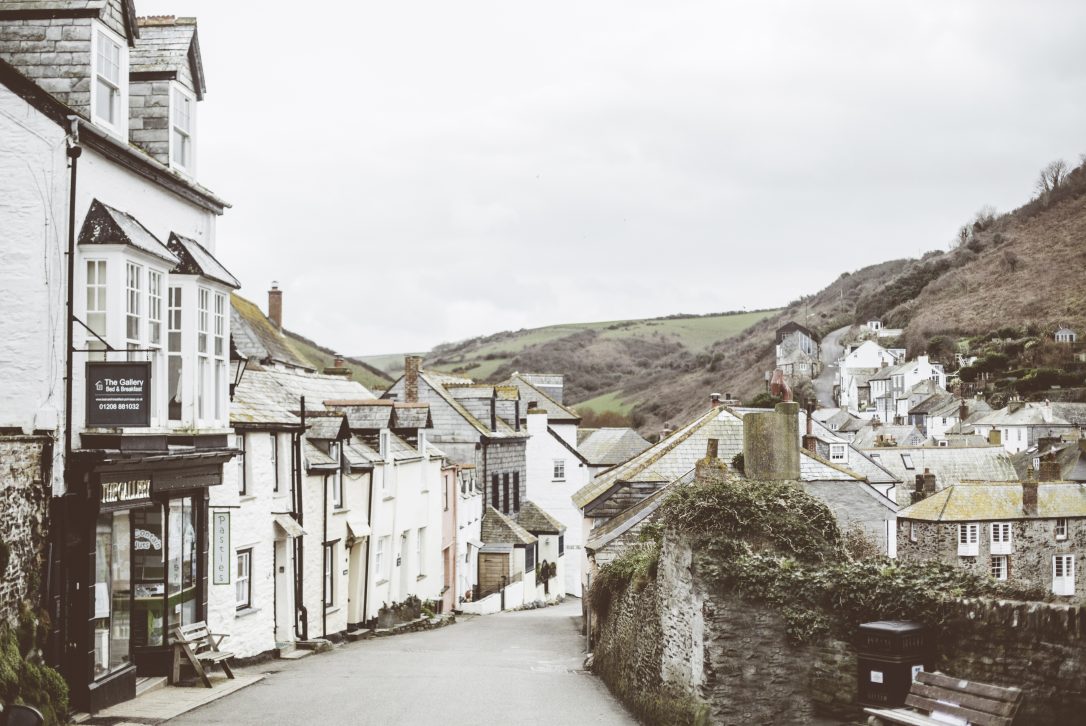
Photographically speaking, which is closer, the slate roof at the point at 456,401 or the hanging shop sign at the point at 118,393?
the hanging shop sign at the point at 118,393

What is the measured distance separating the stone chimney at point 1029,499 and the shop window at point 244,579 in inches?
1780

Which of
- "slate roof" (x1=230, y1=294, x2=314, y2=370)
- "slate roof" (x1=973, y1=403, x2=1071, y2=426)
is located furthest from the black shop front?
"slate roof" (x1=973, y1=403, x2=1071, y2=426)

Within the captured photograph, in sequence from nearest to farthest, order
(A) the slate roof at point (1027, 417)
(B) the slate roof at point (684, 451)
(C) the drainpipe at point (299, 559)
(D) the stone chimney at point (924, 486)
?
1. (C) the drainpipe at point (299, 559)
2. (B) the slate roof at point (684, 451)
3. (D) the stone chimney at point (924, 486)
4. (A) the slate roof at point (1027, 417)

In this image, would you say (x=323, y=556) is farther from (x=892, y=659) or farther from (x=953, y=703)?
(x=953, y=703)

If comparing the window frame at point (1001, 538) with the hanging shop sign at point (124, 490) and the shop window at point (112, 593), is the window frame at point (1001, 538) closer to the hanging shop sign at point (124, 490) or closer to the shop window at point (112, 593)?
the shop window at point (112, 593)

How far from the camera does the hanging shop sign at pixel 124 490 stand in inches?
543

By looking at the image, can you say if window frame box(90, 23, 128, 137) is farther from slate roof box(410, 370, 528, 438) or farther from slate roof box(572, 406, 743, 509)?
slate roof box(410, 370, 528, 438)

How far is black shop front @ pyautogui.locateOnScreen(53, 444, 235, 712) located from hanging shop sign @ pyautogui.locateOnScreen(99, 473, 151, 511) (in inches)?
0.5

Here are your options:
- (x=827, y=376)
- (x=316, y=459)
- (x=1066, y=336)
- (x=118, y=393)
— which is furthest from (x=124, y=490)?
(x=827, y=376)

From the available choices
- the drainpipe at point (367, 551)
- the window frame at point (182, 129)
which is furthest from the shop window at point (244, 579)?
the drainpipe at point (367, 551)

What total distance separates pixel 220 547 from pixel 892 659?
11681mm

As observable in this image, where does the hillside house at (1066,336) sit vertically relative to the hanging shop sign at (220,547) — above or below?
above

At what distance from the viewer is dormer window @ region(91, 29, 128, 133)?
14.5 meters

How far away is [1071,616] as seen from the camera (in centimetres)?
914
